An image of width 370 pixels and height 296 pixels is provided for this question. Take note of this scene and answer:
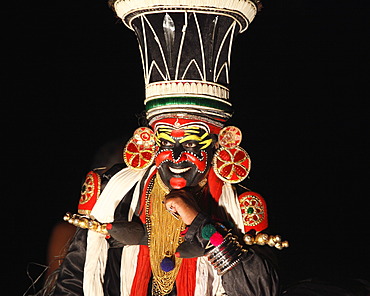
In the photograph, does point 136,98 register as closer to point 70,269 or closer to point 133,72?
point 133,72

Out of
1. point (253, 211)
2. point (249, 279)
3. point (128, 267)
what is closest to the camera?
point (249, 279)

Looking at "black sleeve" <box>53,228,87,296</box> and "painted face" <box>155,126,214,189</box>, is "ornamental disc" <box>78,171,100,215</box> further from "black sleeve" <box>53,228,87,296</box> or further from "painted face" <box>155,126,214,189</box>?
"painted face" <box>155,126,214,189</box>

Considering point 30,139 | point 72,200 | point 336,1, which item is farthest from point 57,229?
point 336,1

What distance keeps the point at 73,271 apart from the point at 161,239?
15.0 inches

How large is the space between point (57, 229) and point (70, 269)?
0.72m

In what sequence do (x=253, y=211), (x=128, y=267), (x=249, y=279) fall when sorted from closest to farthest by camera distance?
(x=249, y=279), (x=253, y=211), (x=128, y=267)

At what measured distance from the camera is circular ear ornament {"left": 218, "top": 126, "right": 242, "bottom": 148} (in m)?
3.02

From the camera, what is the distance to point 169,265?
120 inches

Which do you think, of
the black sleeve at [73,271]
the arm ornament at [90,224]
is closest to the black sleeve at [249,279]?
the arm ornament at [90,224]

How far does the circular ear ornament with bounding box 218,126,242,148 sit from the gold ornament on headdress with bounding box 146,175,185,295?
266mm

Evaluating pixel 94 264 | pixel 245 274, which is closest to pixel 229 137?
pixel 245 274

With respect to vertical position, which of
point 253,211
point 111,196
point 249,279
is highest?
point 111,196

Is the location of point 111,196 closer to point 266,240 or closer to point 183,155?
point 183,155

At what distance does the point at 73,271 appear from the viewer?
128 inches
